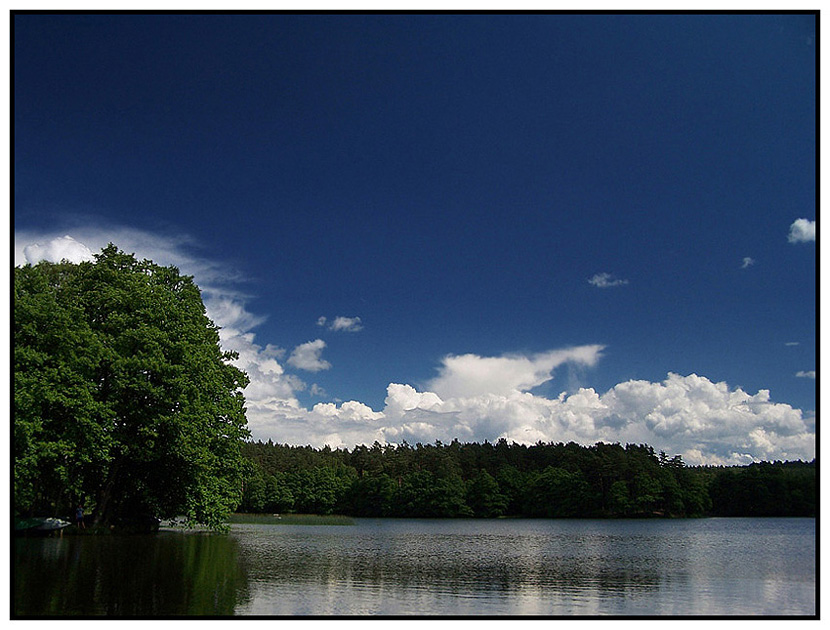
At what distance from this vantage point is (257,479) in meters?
86.4

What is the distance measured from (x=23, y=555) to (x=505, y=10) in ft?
60.3

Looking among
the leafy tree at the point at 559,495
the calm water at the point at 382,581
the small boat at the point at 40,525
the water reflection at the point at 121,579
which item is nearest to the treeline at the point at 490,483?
the leafy tree at the point at 559,495

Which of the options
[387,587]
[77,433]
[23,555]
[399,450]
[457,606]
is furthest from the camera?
[399,450]

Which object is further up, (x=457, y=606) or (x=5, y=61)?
(x=5, y=61)

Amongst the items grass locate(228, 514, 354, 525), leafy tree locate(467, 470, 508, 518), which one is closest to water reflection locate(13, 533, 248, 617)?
grass locate(228, 514, 354, 525)

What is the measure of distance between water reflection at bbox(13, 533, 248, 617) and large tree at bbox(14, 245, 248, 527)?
2.53m

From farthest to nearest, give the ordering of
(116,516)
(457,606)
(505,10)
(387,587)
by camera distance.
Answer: (116,516)
(387,587)
(457,606)
(505,10)

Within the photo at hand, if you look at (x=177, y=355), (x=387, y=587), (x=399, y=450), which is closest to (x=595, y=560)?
(x=387, y=587)

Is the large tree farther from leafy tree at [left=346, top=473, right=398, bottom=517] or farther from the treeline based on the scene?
leafy tree at [left=346, top=473, right=398, bottom=517]

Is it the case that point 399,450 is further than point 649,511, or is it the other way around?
point 399,450

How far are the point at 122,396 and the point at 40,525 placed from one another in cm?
497

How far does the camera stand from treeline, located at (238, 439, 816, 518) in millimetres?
81250

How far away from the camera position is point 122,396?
25547 millimetres
